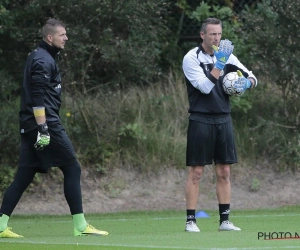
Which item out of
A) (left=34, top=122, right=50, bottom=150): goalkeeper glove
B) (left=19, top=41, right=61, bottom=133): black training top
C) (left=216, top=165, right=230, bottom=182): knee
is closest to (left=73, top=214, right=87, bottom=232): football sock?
(left=34, top=122, right=50, bottom=150): goalkeeper glove

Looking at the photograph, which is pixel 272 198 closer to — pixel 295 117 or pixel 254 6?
pixel 295 117

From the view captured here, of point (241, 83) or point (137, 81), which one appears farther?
point (137, 81)

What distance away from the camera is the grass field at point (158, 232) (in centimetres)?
877

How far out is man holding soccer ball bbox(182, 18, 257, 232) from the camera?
34.4ft

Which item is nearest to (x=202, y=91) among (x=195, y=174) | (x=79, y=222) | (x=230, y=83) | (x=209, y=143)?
(x=230, y=83)

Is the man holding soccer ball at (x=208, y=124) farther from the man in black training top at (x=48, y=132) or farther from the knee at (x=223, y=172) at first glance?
the man in black training top at (x=48, y=132)

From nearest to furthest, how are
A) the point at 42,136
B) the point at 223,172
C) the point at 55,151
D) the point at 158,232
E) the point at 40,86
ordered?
the point at 42,136 < the point at 40,86 < the point at 55,151 < the point at 223,172 < the point at 158,232

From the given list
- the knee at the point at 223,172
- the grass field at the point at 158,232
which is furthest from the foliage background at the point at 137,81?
the knee at the point at 223,172

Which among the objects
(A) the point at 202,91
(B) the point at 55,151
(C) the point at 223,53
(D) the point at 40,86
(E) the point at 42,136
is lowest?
(B) the point at 55,151

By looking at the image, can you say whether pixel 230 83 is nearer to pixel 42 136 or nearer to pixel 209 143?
pixel 209 143

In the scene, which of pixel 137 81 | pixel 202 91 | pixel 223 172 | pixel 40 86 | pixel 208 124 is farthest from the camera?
pixel 137 81

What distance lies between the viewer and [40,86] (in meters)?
10.0

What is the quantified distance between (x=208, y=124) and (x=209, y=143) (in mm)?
204

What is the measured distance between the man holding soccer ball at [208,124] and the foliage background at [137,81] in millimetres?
5633
